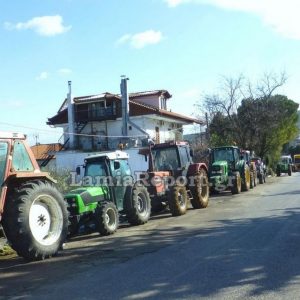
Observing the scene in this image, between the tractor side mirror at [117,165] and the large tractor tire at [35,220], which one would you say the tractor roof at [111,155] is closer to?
the tractor side mirror at [117,165]

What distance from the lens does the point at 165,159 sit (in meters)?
17.5

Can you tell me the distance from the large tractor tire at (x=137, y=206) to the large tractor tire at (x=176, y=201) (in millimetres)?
1478

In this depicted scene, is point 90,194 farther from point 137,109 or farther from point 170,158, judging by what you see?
point 137,109

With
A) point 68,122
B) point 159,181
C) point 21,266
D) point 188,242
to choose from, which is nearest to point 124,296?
point 21,266

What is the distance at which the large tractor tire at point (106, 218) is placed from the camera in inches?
455

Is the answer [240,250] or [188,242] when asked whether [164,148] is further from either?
[240,250]

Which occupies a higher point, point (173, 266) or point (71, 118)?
point (71, 118)

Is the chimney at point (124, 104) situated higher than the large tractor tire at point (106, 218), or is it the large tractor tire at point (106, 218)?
the chimney at point (124, 104)

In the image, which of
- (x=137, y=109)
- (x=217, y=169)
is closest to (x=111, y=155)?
(x=217, y=169)

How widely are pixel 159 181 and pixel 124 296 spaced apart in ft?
32.9

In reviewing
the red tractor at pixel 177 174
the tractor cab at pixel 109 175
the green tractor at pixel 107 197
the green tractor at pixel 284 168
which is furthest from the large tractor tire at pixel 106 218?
the green tractor at pixel 284 168

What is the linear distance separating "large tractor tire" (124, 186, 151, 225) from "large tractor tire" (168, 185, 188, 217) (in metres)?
1.48

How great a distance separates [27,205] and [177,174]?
920cm

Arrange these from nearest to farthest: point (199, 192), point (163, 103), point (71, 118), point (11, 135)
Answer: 1. point (11, 135)
2. point (199, 192)
3. point (71, 118)
4. point (163, 103)
